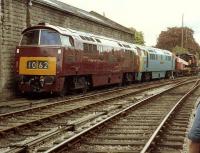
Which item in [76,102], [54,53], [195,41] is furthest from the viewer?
[195,41]

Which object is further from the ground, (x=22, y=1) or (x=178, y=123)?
(x=22, y=1)

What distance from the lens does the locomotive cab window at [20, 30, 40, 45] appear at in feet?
64.8

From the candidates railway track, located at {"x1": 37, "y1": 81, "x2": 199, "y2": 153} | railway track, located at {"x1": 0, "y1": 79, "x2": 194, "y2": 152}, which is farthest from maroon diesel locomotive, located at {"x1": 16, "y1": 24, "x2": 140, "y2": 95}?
railway track, located at {"x1": 37, "y1": 81, "x2": 199, "y2": 153}

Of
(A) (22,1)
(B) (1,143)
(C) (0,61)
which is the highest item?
(A) (22,1)

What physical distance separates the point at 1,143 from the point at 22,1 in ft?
43.2

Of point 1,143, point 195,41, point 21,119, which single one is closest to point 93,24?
point 21,119

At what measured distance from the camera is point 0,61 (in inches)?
762

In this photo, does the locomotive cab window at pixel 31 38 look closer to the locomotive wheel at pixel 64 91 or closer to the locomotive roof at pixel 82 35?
the locomotive roof at pixel 82 35

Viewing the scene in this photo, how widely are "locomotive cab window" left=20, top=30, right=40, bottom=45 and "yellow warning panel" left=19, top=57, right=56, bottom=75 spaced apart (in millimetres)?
794

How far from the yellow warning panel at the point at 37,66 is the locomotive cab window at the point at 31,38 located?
31.3 inches

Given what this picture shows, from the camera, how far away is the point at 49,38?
19.7 m

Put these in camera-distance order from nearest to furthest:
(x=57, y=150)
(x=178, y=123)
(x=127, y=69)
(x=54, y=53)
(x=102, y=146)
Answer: (x=57, y=150) < (x=102, y=146) < (x=178, y=123) < (x=54, y=53) < (x=127, y=69)

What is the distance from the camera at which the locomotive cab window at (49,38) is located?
1945 centimetres

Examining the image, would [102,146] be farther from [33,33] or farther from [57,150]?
[33,33]
